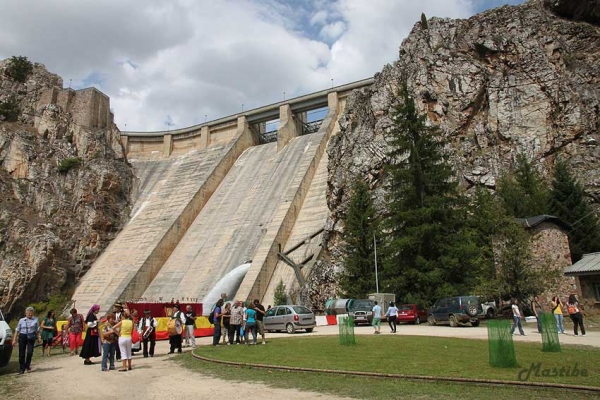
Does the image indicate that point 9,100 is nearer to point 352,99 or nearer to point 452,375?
point 352,99

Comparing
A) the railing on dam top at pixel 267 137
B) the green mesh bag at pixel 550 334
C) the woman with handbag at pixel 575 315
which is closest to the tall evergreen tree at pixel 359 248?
the woman with handbag at pixel 575 315

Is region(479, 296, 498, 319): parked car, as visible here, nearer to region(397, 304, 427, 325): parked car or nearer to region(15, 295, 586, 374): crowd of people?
region(397, 304, 427, 325): parked car

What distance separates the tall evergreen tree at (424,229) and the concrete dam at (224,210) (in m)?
9.19

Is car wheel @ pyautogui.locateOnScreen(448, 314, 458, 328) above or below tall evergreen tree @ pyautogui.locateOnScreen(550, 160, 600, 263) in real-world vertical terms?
below

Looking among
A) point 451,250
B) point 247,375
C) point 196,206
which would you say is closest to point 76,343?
point 247,375

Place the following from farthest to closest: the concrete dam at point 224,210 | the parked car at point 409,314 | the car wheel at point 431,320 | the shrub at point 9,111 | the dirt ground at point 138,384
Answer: the shrub at point 9,111 < the concrete dam at point 224,210 < the parked car at point 409,314 < the car wheel at point 431,320 < the dirt ground at point 138,384

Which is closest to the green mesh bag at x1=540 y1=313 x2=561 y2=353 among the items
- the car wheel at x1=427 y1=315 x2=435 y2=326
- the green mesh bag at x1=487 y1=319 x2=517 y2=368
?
the green mesh bag at x1=487 y1=319 x2=517 y2=368

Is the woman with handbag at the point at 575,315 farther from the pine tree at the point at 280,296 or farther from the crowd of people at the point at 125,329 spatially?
the pine tree at the point at 280,296

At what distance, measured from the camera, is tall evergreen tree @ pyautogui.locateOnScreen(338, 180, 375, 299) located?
2776 centimetres

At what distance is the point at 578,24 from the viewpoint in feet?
121

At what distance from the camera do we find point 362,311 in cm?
2264

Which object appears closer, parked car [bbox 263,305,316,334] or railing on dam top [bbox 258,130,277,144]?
parked car [bbox 263,305,316,334]

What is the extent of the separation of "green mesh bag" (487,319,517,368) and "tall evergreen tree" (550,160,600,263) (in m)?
21.1

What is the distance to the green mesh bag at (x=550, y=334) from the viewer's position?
9.88m
